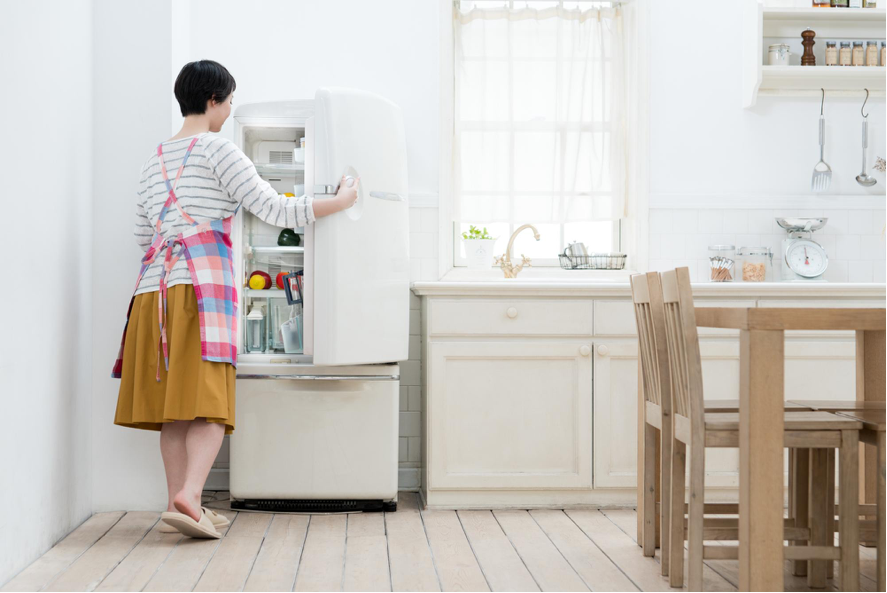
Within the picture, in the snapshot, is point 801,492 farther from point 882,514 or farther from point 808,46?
point 808,46

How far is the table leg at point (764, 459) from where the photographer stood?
1740mm

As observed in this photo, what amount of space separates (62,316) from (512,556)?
5.39ft

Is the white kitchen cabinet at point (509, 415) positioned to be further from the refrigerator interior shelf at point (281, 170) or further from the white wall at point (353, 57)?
the refrigerator interior shelf at point (281, 170)

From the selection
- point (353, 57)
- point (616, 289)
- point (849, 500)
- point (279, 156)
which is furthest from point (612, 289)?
point (353, 57)

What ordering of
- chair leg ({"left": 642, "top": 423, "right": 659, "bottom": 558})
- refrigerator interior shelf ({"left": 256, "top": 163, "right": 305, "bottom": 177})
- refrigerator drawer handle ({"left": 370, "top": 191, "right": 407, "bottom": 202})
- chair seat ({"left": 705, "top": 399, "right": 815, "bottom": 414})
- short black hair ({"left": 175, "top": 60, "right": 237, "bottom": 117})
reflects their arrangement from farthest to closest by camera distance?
refrigerator interior shelf ({"left": 256, "top": 163, "right": 305, "bottom": 177}) < refrigerator drawer handle ({"left": 370, "top": 191, "right": 407, "bottom": 202}) < short black hair ({"left": 175, "top": 60, "right": 237, "bottom": 117}) < chair leg ({"left": 642, "top": 423, "right": 659, "bottom": 558}) < chair seat ({"left": 705, "top": 399, "right": 815, "bottom": 414})

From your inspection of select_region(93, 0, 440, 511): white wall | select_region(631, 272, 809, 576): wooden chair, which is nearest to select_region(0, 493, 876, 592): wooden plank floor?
select_region(631, 272, 809, 576): wooden chair

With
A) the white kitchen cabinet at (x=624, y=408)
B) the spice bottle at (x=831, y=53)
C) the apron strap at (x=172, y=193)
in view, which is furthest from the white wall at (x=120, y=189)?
the spice bottle at (x=831, y=53)

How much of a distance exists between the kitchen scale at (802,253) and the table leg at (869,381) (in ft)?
3.68

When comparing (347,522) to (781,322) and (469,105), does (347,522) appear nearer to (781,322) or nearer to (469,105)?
(781,322)

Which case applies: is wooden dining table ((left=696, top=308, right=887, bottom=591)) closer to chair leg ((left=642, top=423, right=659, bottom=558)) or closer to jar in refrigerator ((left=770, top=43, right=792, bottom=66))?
chair leg ((left=642, top=423, right=659, bottom=558))

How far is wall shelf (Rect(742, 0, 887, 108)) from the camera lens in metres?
3.30

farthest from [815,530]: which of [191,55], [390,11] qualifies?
[191,55]

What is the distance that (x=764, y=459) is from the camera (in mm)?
1756

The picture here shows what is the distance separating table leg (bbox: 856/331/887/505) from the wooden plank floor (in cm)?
23
